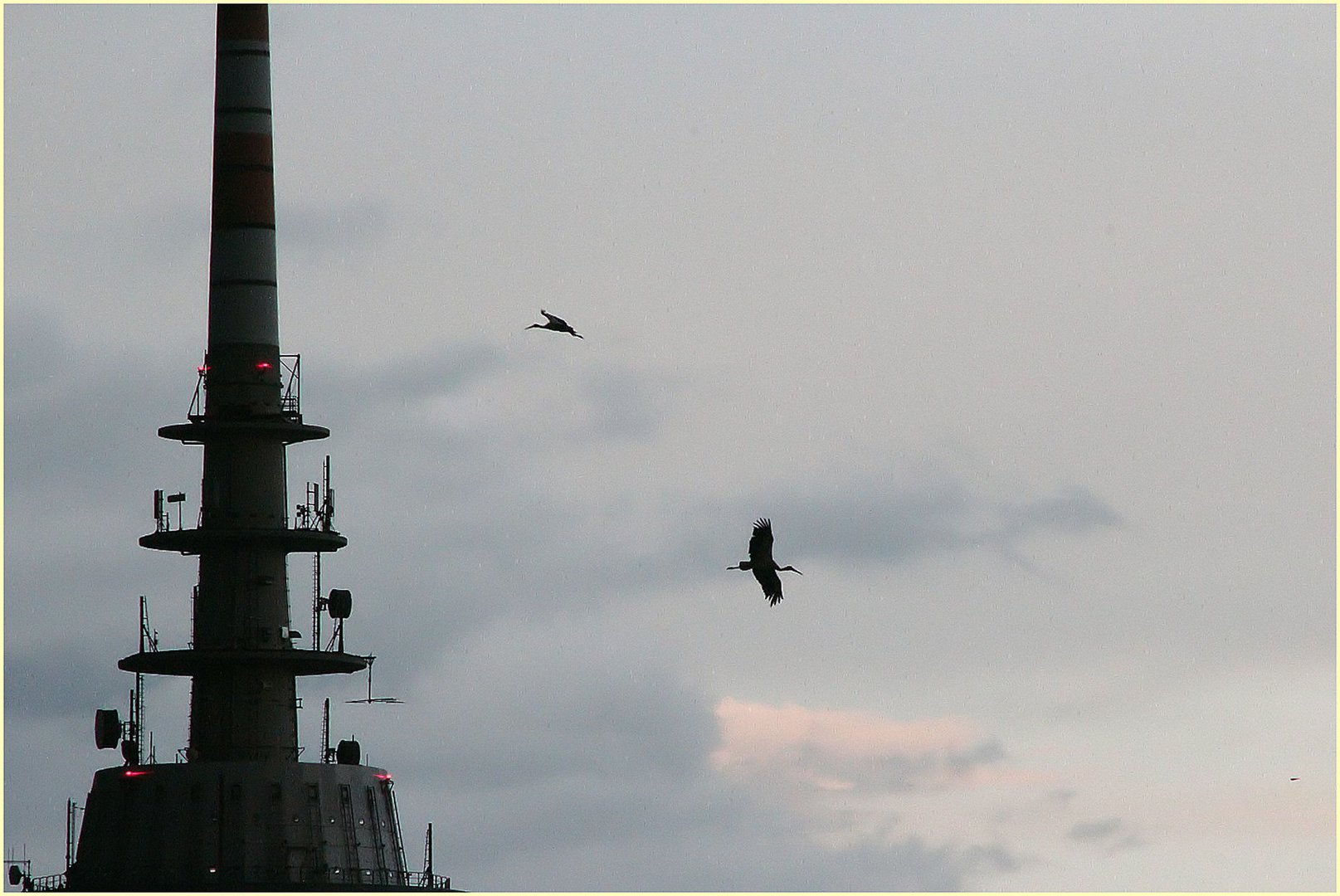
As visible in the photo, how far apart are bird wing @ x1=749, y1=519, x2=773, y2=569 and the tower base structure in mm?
38014

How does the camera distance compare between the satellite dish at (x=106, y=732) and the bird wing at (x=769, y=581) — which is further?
the satellite dish at (x=106, y=732)

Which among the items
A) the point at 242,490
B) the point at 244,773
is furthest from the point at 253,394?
the point at 244,773

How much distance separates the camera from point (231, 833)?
457ft

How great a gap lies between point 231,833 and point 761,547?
40045 millimetres

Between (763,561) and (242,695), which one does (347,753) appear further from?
(763,561)

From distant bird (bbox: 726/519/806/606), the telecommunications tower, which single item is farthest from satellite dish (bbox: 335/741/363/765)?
distant bird (bbox: 726/519/806/606)

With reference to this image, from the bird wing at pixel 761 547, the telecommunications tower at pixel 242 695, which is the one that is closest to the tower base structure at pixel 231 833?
the telecommunications tower at pixel 242 695

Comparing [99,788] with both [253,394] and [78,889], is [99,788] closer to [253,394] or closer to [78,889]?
[78,889]

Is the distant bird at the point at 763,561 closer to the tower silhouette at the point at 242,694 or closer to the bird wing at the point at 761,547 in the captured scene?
the bird wing at the point at 761,547

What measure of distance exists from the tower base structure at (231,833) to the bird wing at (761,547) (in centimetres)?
3801

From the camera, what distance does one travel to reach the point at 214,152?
144 meters

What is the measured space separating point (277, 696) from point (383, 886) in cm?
709

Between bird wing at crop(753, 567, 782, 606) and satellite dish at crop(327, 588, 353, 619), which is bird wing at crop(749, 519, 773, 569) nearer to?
bird wing at crop(753, 567, 782, 606)

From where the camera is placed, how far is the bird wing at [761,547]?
341ft
